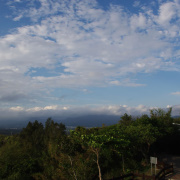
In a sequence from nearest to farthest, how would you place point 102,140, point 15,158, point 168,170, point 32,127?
1. point 102,140
2. point 168,170
3. point 15,158
4. point 32,127

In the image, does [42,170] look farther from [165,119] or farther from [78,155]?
[165,119]

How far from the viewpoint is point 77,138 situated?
13.9m

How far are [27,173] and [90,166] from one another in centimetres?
881

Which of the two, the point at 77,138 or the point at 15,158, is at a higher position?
the point at 77,138

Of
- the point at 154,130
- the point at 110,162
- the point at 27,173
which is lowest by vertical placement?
the point at 27,173

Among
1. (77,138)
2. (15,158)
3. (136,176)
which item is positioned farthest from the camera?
(15,158)

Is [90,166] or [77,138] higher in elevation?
[77,138]

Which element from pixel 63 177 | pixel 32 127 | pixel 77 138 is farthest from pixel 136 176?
pixel 32 127

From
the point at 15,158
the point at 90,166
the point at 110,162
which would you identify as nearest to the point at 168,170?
the point at 110,162

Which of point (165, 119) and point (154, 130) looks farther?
point (165, 119)

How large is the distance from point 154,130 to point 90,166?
8820 mm

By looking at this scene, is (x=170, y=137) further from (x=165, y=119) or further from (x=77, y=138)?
(x=77, y=138)

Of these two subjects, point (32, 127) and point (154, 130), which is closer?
point (154, 130)

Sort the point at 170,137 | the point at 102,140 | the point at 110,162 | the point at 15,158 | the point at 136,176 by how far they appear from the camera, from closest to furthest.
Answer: the point at 102,140 < the point at 136,176 < the point at 110,162 < the point at 15,158 < the point at 170,137
